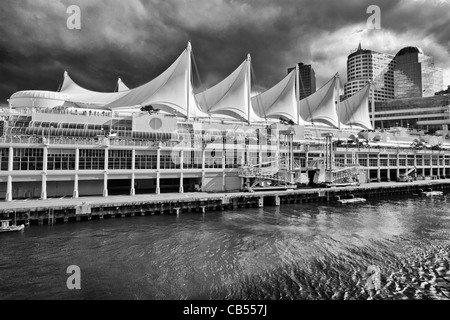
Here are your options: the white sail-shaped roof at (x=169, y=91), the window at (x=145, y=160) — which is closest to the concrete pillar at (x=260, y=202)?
the window at (x=145, y=160)

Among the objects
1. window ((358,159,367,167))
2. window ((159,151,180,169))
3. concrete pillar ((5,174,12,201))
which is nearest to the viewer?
concrete pillar ((5,174,12,201))

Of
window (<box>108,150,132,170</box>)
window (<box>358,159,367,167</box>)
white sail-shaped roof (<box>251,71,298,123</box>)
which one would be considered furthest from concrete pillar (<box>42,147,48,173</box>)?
window (<box>358,159,367,167</box>)

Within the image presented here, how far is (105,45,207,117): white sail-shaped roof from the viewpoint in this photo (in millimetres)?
51750

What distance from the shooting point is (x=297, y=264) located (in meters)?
19.0

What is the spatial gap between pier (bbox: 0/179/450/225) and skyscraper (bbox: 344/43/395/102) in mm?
140515

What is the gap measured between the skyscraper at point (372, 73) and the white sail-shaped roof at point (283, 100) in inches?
4304

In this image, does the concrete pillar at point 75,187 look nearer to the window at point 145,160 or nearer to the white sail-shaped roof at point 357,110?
the window at point 145,160

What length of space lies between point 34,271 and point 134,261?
5.87 meters

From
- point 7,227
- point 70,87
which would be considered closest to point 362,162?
point 7,227

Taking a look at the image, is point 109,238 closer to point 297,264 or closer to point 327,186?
point 297,264

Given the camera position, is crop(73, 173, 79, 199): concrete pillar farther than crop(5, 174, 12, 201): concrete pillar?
Yes

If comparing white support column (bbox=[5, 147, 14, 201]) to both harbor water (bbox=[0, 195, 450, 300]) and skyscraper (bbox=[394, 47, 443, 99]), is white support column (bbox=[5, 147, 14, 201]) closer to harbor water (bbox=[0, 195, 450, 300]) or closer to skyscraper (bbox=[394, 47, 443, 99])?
harbor water (bbox=[0, 195, 450, 300])
